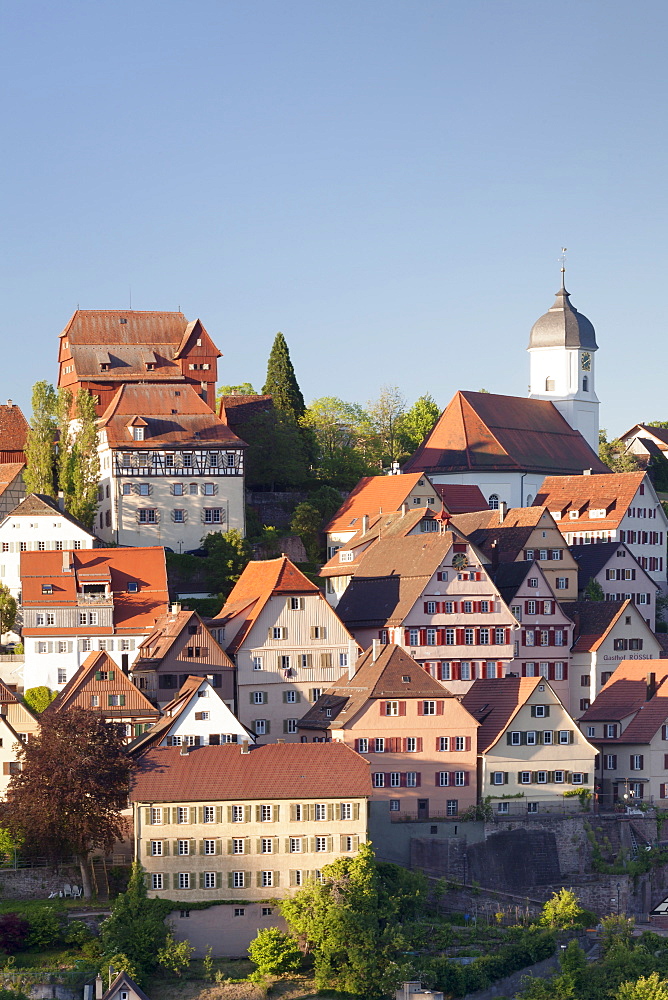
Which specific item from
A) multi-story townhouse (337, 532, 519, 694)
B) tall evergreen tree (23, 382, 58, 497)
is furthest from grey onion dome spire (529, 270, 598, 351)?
multi-story townhouse (337, 532, 519, 694)

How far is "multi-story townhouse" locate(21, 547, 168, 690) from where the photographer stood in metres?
83.0

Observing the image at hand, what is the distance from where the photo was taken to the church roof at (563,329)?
136 meters

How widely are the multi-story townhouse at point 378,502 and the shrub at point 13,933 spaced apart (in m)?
40.7

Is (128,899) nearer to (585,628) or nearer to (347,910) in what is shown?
(347,910)

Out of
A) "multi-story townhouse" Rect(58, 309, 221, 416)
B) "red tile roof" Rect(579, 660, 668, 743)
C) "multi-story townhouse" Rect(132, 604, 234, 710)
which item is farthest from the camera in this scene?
"multi-story townhouse" Rect(58, 309, 221, 416)

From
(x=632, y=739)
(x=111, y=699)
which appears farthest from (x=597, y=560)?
(x=111, y=699)

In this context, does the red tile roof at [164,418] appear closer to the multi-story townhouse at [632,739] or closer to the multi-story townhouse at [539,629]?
Result: the multi-story townhouse at [539,629]

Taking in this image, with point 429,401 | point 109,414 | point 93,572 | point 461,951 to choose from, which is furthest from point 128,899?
point 429,401

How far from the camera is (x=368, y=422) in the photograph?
12725 cm

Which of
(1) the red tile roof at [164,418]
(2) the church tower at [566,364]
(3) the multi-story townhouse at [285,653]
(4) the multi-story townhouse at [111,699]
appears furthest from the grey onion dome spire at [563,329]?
(4) the multi-story townhouse at [111,699]

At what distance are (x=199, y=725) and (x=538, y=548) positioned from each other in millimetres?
27352

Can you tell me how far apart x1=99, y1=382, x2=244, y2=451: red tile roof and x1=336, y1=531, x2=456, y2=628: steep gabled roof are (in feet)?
49.4

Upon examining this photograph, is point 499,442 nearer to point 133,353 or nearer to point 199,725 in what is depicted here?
point 133,353

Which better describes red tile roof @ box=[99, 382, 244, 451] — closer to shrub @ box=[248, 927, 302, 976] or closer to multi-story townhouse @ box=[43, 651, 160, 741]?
multi-story townhouse @ box=[43, 651, 160, 741]
